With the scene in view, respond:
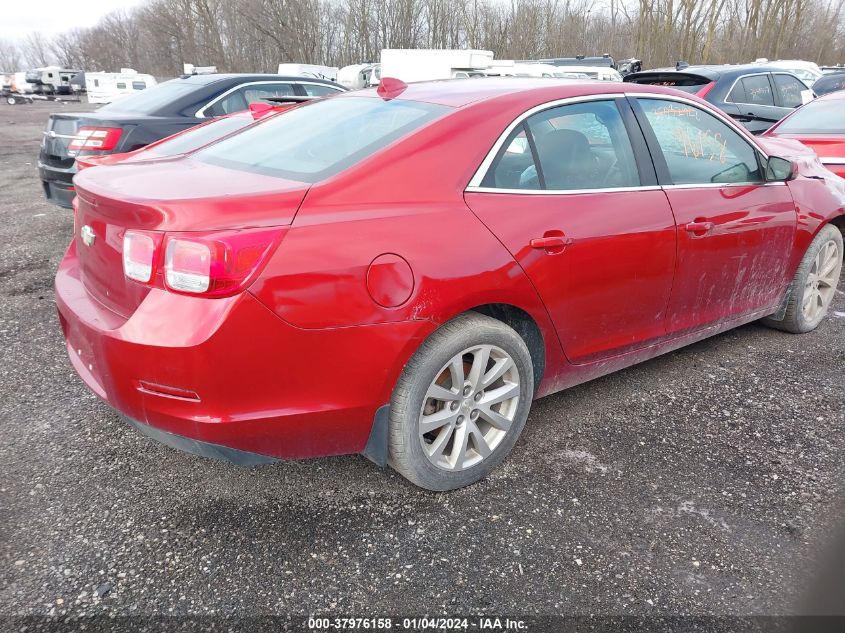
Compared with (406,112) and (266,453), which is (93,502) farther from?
(406,112)

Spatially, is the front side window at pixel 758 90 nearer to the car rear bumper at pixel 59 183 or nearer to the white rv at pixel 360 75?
the car rear bumper at pixel 59 183

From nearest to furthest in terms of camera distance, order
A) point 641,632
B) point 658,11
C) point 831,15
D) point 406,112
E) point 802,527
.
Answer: point 641,632 < point 802,527 < point 406,112 < point 658,11 < point 831,15

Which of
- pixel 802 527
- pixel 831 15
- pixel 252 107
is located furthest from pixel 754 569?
pixel 831 15

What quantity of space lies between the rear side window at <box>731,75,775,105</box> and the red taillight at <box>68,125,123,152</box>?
745 cm

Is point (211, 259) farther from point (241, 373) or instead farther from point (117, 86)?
point (117, 86)

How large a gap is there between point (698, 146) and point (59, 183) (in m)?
5.54

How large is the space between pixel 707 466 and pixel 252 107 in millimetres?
4056

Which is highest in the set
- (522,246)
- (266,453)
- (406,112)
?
(406,112)

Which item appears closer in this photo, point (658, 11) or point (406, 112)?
point (406, 112)

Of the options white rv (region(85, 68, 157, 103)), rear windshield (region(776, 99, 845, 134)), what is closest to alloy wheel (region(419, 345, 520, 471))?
rear windshield (region(776, 99, 845, 134))

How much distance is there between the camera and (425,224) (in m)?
2.31

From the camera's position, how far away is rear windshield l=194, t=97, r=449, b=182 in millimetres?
2463

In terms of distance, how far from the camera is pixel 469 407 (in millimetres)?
2543

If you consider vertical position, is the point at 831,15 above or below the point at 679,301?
above
